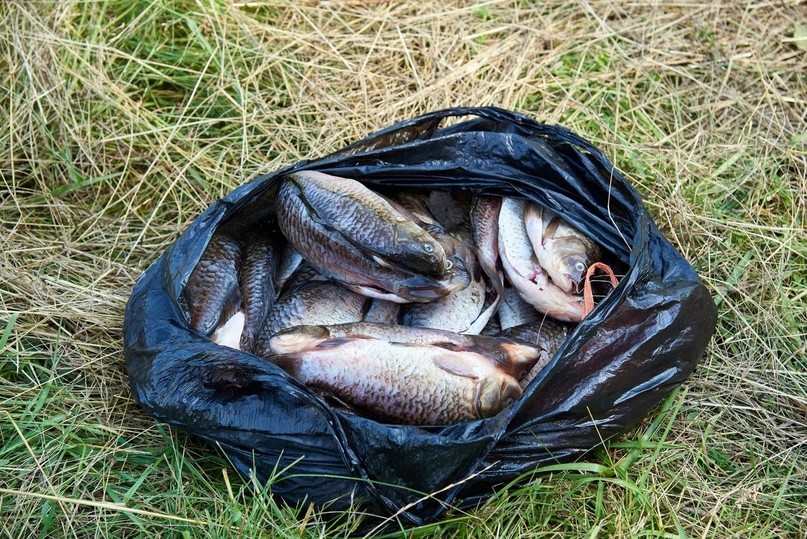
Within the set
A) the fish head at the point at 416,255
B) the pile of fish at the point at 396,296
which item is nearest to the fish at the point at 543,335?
the pile of fish at the point at 396,296

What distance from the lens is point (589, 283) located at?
241 cm

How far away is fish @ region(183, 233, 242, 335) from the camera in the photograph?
2461mm

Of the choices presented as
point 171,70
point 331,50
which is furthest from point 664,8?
point 171,70

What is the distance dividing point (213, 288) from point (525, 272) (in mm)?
958

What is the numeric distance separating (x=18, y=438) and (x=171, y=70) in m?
1.85

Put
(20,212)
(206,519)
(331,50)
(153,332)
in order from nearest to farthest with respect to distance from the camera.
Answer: (206,519), (153,332), (20,212), (331,50)

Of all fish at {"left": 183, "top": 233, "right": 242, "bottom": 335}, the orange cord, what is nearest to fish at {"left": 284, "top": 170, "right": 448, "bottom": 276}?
fish at {"left": 183, "top": 233, "right": 242, "bottom": 335}

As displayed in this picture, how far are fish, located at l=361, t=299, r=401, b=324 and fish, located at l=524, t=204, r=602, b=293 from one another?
1.59ft

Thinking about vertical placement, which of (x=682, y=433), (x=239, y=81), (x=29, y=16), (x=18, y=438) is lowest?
(x=682, y=433)

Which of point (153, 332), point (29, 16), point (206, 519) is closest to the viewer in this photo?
point (206, 519)

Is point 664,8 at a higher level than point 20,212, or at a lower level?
higher

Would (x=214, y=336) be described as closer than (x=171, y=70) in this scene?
Yes

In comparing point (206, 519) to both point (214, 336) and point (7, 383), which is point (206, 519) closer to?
point (214, 336)

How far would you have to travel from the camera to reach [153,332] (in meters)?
2.29
